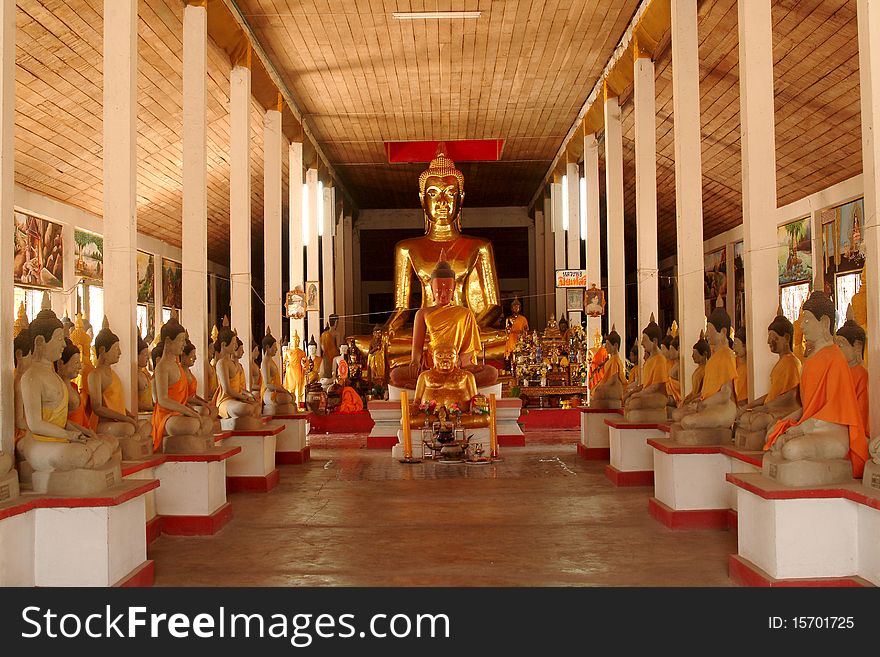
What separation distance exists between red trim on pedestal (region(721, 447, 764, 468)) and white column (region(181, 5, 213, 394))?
4785 mm

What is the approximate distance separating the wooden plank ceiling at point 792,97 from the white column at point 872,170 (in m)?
4.81

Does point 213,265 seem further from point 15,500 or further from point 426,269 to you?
point 15,500

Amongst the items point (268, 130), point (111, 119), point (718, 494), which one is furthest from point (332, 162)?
point (718, 494)

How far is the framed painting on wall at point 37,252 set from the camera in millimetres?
11914

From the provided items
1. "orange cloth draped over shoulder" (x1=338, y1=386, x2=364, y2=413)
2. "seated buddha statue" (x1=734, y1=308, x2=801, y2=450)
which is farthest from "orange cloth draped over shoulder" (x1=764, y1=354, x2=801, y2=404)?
"orange cloth draped over shoulder" (x1=338, y1=386, x2=364, y2=413)

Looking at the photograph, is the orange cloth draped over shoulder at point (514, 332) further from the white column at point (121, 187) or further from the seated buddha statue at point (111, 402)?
the seated buddha statue at point (111, 402)

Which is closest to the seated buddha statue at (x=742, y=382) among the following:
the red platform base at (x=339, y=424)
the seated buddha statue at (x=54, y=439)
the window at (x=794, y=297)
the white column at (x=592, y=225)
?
the seated buddha statue at (x=54, y=439)

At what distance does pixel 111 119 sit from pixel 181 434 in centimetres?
231

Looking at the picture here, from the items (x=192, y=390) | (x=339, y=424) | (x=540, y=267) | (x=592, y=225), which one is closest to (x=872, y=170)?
(x=192, y=390)

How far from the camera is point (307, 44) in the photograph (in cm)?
1183

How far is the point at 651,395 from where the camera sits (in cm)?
784

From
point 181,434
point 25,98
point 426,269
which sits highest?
point 25,98

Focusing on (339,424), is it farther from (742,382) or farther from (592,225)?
(742,382)

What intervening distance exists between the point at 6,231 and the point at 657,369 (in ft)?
19.1
